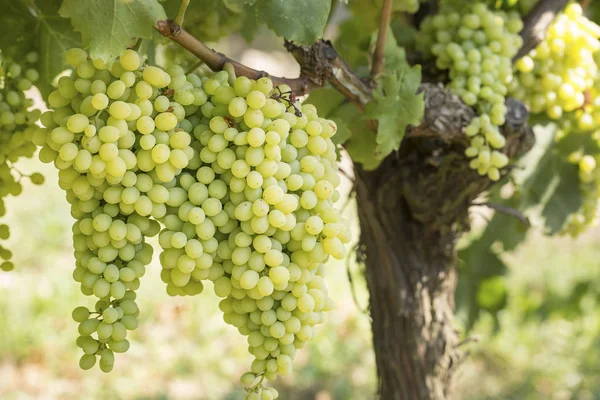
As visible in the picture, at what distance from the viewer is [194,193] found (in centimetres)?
64

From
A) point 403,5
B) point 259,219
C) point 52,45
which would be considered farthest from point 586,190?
point 52,45

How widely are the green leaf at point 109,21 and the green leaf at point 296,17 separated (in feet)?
0.38

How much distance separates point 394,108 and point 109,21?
412 mm

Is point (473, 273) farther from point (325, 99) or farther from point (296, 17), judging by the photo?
point (296, 17)

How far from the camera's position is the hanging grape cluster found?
0.62 metres

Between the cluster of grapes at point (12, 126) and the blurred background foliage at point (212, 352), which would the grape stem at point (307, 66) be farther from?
the blurred background foliage at point (212, 352)

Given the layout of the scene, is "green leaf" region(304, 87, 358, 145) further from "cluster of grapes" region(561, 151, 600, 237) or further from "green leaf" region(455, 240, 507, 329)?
"green leaf" region(455, 240, 507, 329)

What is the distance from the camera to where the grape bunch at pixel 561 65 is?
1137 millimetres

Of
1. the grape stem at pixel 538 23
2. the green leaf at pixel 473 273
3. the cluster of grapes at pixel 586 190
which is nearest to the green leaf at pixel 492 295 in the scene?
the green leaf at pixel 473 273

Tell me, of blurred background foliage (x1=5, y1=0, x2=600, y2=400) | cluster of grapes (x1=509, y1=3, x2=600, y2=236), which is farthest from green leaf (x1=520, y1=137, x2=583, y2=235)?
blurred background foliage (x1=5, y1=0, x2=600, y2=400)

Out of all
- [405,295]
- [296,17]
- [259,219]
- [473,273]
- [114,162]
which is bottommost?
[114,162]

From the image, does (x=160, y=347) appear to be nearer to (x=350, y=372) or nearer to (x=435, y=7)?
(x=350, y=372)

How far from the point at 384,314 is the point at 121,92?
2.50 ft

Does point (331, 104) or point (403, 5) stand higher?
point (403, 5)
